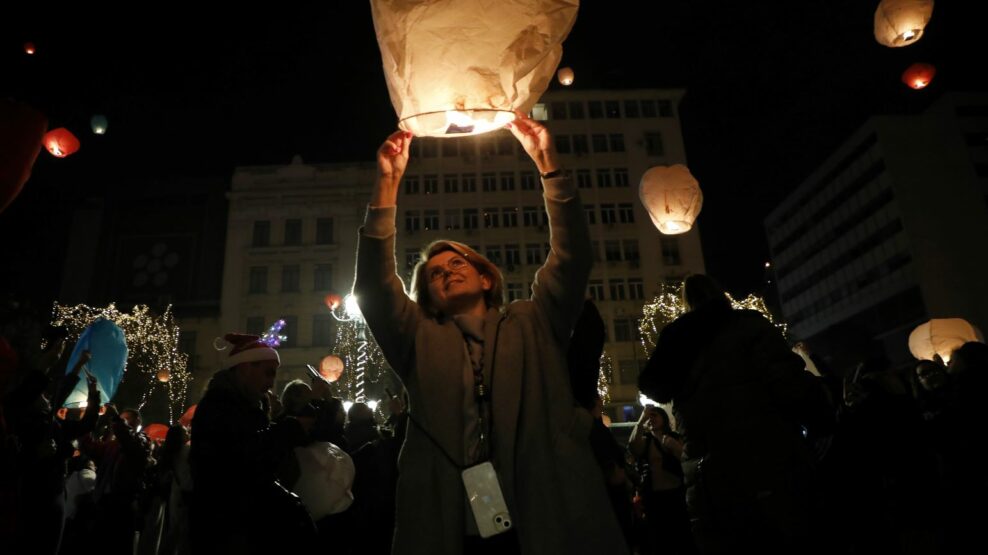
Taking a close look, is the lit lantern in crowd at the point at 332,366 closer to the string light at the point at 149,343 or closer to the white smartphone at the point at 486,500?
the string light at the point at 149,343

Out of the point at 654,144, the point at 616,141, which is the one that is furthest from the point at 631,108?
the point at 654,144

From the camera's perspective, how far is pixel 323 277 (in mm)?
37906

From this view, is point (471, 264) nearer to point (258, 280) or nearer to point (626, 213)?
point (258, 280)

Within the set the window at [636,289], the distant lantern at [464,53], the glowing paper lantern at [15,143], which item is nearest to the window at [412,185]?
the window at [636,289]

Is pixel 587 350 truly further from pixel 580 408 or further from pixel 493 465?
pixel 493 465

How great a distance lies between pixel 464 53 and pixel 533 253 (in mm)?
39380

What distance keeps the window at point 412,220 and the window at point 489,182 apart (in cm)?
511

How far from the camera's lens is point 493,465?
198 cm

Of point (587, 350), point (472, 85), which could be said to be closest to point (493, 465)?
point (587, 350)

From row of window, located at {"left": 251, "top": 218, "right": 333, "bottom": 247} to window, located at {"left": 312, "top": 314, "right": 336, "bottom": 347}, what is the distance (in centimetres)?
490

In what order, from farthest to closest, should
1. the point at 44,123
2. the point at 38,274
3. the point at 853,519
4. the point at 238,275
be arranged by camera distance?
the point at 238,275 → the point at 38,274 → the point at 853,519 → the point at 44,123

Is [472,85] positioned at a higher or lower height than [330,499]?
higher

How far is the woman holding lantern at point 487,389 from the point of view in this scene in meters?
1.85

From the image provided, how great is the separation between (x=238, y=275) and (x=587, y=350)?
38498 millimetres
